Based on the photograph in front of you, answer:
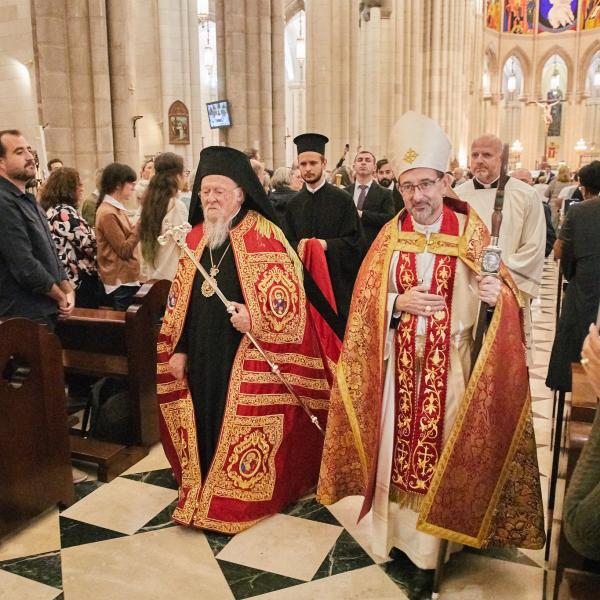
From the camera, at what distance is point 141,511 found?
12.0 ft

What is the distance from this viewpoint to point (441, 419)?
9.41 feet

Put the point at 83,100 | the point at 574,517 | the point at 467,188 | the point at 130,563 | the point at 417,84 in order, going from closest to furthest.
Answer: the point at 574,517
the point at 130,563
the point at 467,188
the point at 83,100
the point at 417,84

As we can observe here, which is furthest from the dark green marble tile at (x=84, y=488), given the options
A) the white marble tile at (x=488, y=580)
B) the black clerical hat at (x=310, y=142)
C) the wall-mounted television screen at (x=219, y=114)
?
the wall-mounted television screen at (x=219, y=114)

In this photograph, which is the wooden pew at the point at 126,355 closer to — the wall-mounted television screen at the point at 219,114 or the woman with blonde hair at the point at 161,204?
the woman with blonde hair at the point at 161,204

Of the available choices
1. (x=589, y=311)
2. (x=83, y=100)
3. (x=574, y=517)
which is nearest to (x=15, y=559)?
(x=574, y=517)

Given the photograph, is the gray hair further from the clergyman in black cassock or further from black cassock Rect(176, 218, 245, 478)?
black cassock Rect(176, 218, 245, 478)

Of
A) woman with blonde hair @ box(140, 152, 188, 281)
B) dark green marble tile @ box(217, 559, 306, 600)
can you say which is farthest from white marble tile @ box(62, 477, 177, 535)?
woman with blonde hair @ box(140, 152, 188, 281)

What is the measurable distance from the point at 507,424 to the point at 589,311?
1.72 metres

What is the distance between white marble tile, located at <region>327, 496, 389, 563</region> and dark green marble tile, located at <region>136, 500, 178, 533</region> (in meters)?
0.88

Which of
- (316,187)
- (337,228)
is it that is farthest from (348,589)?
(316,187)

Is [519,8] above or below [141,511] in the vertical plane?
above

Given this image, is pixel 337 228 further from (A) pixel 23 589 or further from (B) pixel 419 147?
(A) pixel 23 589

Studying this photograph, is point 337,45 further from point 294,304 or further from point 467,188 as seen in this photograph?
point 294,304

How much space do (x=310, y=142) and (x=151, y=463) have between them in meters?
2.52
